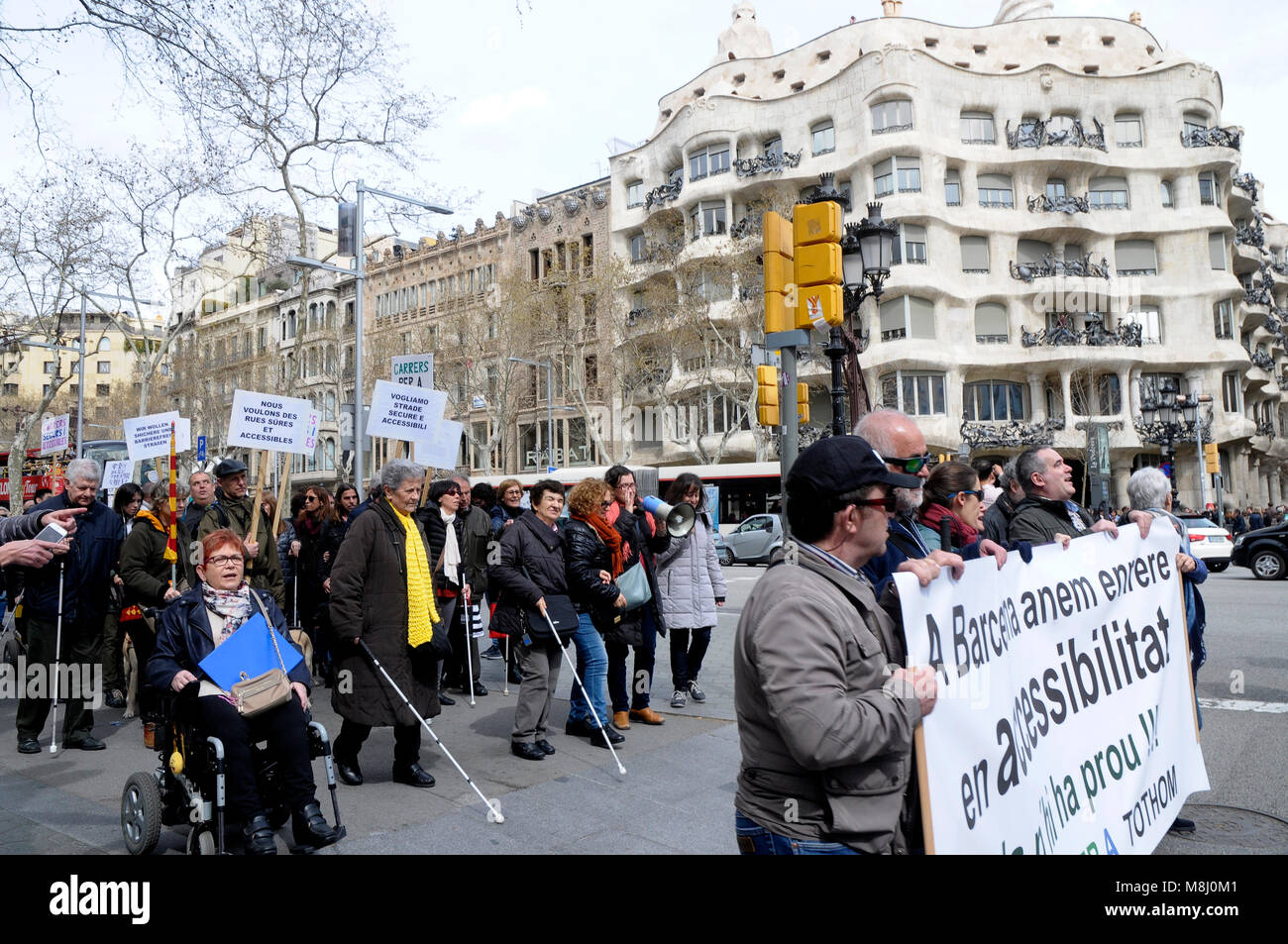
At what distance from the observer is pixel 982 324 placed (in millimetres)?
41219

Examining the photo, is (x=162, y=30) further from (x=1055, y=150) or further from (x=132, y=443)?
(x=1055, y=150)

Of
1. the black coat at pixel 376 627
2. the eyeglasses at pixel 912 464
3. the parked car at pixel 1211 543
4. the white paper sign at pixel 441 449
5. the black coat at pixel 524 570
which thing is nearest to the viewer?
the eyeglasses at pixel 912 464

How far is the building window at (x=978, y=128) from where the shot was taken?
41312 mm

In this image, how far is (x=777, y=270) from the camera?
8039 millimetres

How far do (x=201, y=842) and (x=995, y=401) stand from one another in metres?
41.5

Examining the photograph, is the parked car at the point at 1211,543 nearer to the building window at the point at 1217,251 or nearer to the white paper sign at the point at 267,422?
the white paper sign at the point at 267,422

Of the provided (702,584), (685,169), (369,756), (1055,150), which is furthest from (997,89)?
(369,756)

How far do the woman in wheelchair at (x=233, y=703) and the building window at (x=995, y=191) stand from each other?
139 ft

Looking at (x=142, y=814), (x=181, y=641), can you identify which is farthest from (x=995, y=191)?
(x=142, y=814)

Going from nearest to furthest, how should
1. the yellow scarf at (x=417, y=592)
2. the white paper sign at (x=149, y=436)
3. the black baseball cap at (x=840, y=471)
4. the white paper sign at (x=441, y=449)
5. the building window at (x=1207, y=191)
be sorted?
1. the black baseball cap at (x=840, y=471)
2. the yellow scarf at (x=417, y=592)
3. the white paper sign at (x=149, y=436)
4. the white paper sign at (x=441, y=449)
5. the building window at (x=1207, y=191)

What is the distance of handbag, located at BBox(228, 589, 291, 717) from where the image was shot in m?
4.21

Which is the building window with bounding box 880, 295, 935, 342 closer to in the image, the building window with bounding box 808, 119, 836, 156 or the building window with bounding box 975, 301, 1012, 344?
the building window with bounding box 975, 301, 1012, 344

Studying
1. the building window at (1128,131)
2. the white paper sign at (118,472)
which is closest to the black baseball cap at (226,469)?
the white paper sign at (118,472)

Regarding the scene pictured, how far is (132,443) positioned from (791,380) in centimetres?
647
